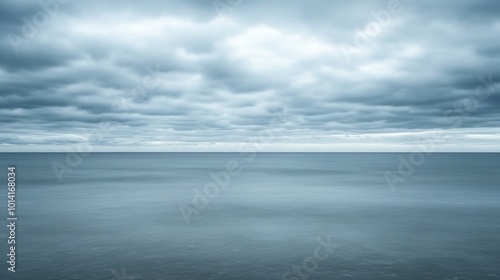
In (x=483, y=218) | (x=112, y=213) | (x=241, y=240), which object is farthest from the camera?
(x=112, y=213)

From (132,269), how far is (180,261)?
8.42 ft

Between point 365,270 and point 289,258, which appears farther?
point 289,258

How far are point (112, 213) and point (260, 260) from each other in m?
20.4

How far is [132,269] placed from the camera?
57.1ft

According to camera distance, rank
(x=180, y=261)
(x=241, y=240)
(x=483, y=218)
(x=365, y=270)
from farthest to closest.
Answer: (x=483, y=218) < (x=241, y=240) < (x=180, y=261) < (x=365, y=270)

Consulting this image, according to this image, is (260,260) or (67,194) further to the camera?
(67,194)

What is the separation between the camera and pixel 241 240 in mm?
23219

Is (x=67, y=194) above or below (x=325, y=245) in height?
above

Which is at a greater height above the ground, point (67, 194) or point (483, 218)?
point (67, 194)

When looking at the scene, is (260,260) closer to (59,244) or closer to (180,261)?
(180,261)

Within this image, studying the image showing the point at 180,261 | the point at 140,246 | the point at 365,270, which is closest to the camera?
the point at 365,270

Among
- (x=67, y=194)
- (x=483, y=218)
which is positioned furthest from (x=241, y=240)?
(x=67, y=194)

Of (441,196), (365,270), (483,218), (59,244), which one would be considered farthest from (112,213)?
(441,196)

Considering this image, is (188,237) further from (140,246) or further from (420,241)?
(420,241)
